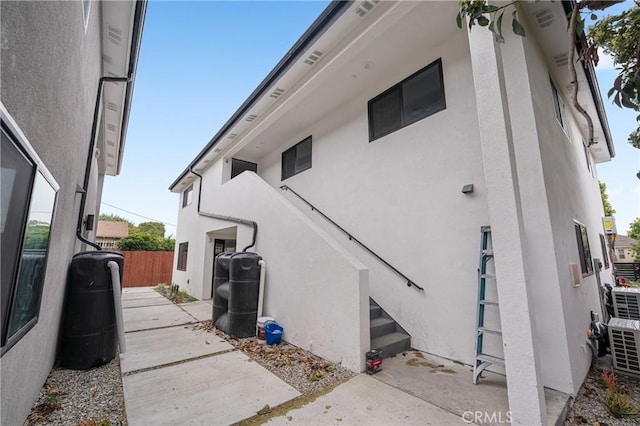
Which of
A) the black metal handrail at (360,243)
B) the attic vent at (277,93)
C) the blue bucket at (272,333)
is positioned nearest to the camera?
the black metal handrail at (360,243)

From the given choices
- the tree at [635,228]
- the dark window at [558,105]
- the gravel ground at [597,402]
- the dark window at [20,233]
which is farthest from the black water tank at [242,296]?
the tree at [635,228]

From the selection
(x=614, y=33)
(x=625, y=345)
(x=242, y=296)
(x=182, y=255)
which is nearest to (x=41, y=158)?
(x=242, y=296)

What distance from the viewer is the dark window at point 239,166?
890 cm

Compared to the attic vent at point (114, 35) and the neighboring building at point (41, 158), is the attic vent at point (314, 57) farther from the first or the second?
the attic vent at point (114, 35)

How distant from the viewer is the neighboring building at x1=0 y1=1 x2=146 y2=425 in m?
1.28

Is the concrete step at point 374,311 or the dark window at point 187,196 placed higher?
the dark window at point 187,196

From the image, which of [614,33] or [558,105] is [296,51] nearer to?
[614,33]

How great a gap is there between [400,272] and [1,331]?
4.22 meters

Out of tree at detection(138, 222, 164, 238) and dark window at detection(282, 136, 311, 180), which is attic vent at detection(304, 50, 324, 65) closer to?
dark window at detection(282, 136, 311, 180)

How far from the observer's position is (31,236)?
1624mm

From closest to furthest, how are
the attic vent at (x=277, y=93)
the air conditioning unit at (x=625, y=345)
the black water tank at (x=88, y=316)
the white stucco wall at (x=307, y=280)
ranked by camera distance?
the air conditioning unit at (x=625, y=345), the black water tank at (x=88, y=316), the white stucco wall at (x=307, y=280), the attic vent at (x=277, y=93)

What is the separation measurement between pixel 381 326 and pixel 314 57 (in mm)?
4548

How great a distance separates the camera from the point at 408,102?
15.6 feet

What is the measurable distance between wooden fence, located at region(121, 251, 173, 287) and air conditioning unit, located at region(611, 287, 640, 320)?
16453 mm
